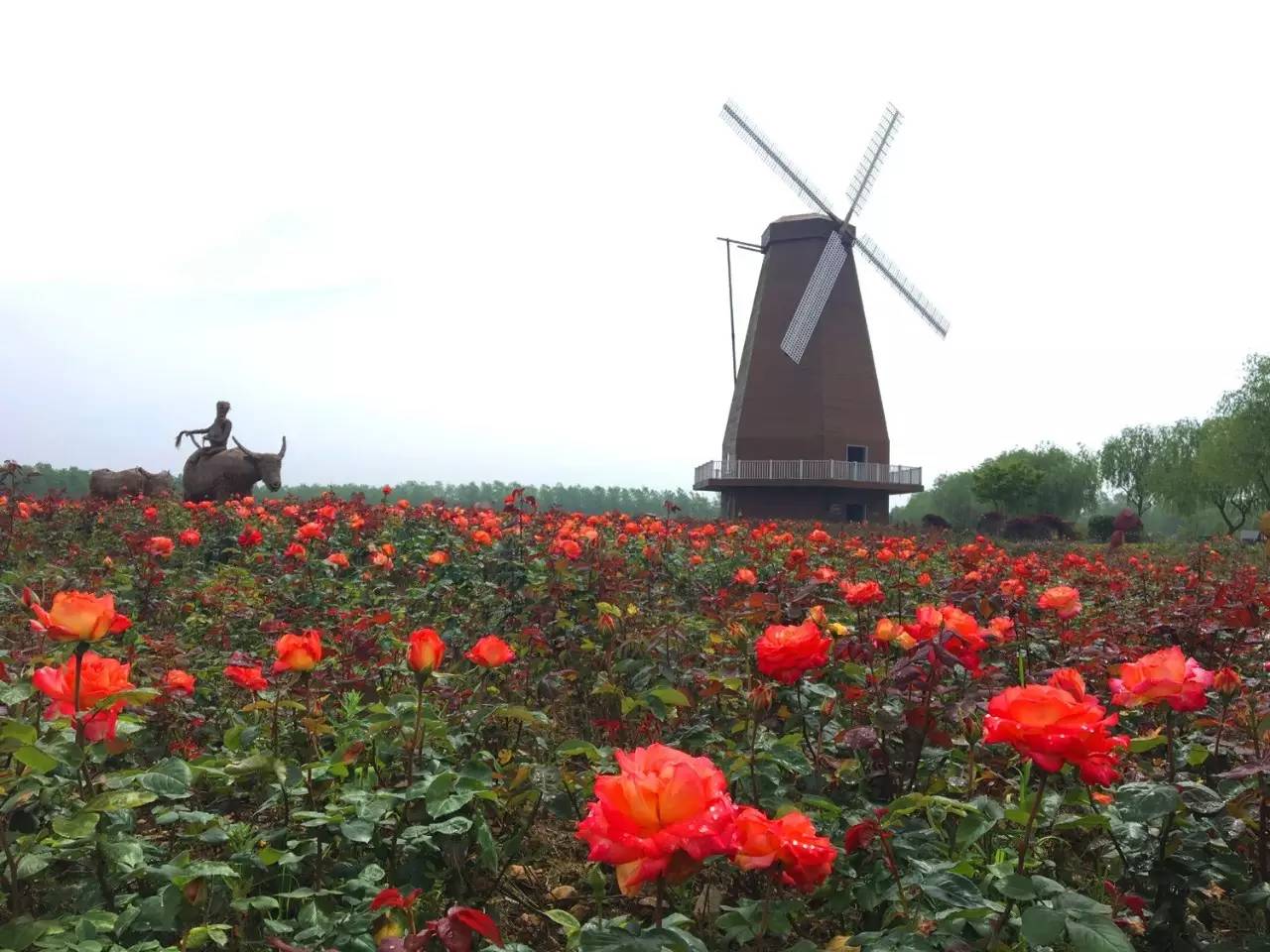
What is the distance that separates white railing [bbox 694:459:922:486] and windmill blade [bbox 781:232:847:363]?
3138 mm

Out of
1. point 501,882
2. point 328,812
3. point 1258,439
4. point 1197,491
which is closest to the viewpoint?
point 328,812

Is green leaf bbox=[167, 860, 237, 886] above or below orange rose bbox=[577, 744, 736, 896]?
below

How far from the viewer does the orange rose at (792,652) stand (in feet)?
6.34

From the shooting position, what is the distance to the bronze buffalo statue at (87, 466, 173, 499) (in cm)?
1180

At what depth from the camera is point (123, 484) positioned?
12062mm

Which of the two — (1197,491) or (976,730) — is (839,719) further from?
(1197,491)

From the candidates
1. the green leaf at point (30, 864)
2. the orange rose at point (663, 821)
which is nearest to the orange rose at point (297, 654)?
the green leaf at point (30, 864)

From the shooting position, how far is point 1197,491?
41.4 meters

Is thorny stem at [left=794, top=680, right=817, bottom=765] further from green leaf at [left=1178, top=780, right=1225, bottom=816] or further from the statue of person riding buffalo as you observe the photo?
the statue of person riding buffalo

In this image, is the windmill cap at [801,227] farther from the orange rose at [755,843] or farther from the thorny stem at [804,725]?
the orange rose at [755,843]

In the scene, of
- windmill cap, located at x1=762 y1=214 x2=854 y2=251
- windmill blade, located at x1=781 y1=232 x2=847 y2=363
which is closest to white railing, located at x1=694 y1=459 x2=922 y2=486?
windmill blade, located at x1=781 y1=232 x2=847 y2=363

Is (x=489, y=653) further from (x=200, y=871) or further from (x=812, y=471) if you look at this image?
(x=812, y=471)

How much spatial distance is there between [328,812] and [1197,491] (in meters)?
49.2

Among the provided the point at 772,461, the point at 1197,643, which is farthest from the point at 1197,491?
the point at 1197,643
